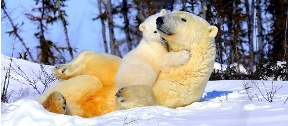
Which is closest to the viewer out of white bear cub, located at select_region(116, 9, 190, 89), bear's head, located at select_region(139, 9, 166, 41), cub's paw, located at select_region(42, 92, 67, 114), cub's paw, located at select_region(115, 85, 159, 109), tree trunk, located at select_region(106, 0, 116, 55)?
cub's paw, located at select_region(42, 92, 67, 114)

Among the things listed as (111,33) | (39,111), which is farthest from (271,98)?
(111,33)

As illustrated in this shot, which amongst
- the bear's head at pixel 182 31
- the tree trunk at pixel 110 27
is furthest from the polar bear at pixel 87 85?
the tree trunk at pixel 110 27

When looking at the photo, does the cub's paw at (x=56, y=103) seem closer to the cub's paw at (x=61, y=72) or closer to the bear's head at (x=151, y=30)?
the cub's paw at (x=61, y=72)

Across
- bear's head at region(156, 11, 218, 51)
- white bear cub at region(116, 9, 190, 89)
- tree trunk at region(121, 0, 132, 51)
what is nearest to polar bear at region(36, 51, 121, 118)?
white bear cub at region(116, 9, 190, 89)

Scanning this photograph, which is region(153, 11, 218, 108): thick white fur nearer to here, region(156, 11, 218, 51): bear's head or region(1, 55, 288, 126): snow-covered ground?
region(156, 11, 218, 51): bear's head

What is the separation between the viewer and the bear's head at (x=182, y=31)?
14.9ft

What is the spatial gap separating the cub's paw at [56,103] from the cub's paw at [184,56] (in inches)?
42.9

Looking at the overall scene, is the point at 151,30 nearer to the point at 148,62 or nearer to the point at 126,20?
the point at 148,62

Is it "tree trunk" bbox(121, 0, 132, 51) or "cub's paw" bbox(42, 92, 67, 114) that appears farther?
"tree trunk" bbox(121, 0, 132, 51)

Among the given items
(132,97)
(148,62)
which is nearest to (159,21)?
(148,62)

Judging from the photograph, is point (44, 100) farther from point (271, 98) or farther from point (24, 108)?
point (271, 98)

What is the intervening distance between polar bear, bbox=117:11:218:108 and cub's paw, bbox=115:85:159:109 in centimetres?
24

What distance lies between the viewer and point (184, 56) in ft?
15.0

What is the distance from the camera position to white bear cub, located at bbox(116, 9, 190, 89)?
Result: 14.7 feet
